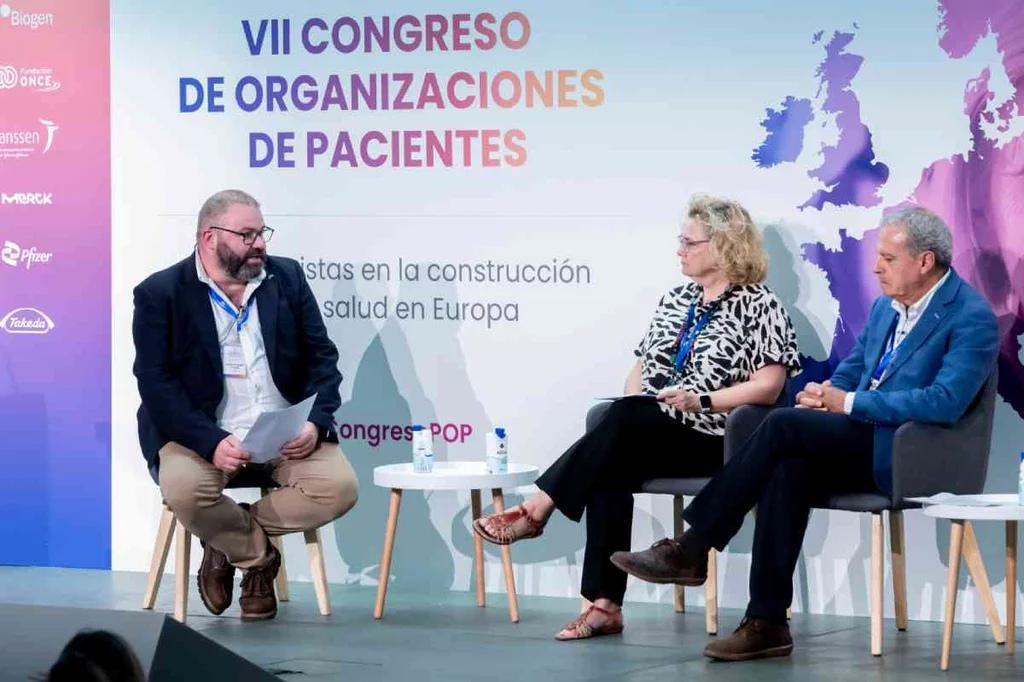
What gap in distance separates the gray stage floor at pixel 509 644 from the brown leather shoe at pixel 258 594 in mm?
60

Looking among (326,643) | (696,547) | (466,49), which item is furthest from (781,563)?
(466,49)

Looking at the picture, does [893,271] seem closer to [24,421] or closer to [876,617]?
[876,617]

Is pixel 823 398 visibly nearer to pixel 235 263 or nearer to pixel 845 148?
pixel 845 148

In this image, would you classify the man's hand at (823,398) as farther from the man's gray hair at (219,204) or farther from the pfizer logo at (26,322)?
the pfizer logo at (26,322)

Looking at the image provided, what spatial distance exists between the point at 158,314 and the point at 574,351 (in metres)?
1.52

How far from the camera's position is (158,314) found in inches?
244

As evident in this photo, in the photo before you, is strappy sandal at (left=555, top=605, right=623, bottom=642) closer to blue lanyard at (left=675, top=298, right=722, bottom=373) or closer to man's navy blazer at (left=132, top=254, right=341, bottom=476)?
blue lanyard at (left=675, top=298, right=722, bottom=373)

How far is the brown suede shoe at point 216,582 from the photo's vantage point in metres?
6.27

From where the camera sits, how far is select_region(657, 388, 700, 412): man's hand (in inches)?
231

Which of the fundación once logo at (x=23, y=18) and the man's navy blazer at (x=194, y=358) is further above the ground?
the fundación once logo at (x=23, y=18)

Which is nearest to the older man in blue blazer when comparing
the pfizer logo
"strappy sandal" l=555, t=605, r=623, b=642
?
"strappy sandal" l=555, t=605, r=623, b=642

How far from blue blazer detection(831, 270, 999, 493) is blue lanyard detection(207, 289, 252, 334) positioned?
2.12m

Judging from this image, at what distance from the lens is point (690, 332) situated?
241 inches

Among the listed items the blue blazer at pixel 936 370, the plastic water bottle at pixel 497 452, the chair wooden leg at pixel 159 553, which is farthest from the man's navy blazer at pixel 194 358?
the blue blazer at pixel 936 370
